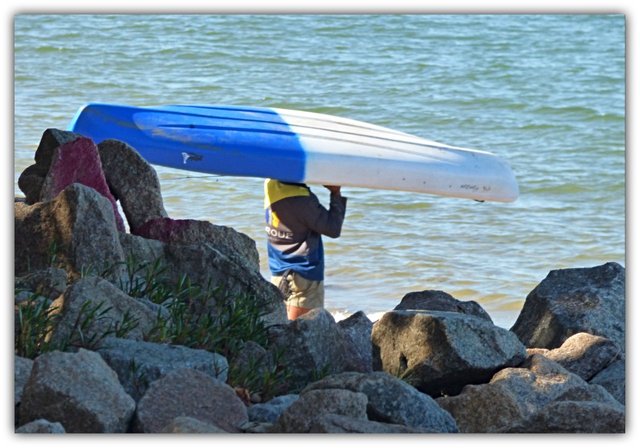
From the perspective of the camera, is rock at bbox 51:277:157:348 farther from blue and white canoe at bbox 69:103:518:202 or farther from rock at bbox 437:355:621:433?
blue and white canoe at bbox 69:103:518:202

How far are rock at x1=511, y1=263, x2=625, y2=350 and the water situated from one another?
41.7 inches

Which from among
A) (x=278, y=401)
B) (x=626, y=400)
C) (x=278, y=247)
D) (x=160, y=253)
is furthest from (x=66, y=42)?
(x=626, y=400)

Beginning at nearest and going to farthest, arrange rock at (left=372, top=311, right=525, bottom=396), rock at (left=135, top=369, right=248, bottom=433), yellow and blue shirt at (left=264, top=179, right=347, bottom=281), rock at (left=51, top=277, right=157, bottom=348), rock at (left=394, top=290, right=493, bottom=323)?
rock at (left=135, top=369, right=248, bottom=433)
rock at (left=51, top=277, right=157, bottom=348)
rock at (left=372, top=311, right=525, bottom=396)
rock at (left=394, top=290, right=493, bottom=323)
yellow and blue shirt at (left=264, top=179, right=347, bottom=281)

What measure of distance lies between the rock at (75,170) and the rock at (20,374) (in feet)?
4.20

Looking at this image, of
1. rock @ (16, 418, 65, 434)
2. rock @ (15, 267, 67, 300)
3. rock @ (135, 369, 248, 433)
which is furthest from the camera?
rock @ (15, 267, 67, 300)

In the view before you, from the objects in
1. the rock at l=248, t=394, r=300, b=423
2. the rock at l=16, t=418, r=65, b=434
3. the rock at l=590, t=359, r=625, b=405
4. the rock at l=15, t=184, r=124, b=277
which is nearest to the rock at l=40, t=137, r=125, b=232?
the rock at l=15, t=184, r=124, b=277

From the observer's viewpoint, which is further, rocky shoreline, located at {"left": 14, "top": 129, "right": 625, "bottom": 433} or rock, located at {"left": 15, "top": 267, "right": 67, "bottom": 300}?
rock, located at {"left": 15, "top": 267, "right": 67, "bottom": 300}

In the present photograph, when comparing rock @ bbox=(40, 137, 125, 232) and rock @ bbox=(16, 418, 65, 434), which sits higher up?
rock @ bbox=(40, 137, 125, 232)

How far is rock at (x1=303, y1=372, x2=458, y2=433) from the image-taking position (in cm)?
354

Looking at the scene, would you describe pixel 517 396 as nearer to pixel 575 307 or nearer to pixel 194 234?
pixel 575 307

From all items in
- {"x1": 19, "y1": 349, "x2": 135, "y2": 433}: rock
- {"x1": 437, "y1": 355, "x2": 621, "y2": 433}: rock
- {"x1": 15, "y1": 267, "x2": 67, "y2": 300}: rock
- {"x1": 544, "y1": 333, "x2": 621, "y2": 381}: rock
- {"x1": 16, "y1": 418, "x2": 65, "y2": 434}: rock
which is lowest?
{"x1": 544, "y1": 333, "x2": 621, "y2": 381}: rock

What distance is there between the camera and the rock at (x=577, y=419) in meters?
3.55

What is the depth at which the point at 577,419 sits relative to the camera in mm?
3557

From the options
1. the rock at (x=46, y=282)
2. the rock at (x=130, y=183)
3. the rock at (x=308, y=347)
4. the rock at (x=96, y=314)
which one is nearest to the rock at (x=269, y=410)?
the rock at (x=308, y=347)
